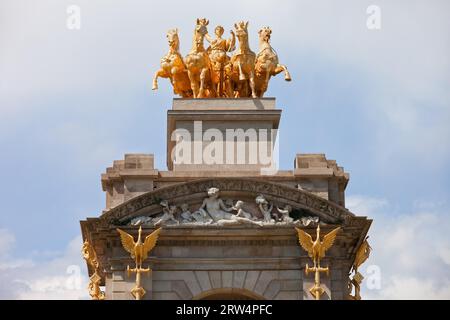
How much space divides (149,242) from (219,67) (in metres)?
11.6

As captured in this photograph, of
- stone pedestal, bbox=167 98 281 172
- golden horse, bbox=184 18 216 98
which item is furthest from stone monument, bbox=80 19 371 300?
golden horse, bbox=184 18 216 98

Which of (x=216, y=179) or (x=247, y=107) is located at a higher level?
(x=247, y=107)

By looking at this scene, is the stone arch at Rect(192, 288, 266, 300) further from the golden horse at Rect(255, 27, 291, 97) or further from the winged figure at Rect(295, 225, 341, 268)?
the golden horse at Rect(255, 27, 291, 97)

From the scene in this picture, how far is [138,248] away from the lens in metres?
50.7

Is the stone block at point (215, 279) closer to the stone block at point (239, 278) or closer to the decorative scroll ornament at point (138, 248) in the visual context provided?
the stone block at point (239, 278)

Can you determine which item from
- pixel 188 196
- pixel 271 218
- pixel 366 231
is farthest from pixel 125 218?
pixel 366 231

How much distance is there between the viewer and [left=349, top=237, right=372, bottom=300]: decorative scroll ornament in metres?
53.3

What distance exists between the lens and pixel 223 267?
51.6 m

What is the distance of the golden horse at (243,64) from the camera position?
58.5m

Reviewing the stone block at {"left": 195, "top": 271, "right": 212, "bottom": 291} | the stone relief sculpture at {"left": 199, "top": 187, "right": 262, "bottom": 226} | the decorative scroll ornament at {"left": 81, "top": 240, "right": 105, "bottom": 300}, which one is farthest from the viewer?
the decorative scroll ornament at {"left": 81, "top": 240, "right": 105, "bottom": 300}

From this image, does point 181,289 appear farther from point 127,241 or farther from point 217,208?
point 217,208

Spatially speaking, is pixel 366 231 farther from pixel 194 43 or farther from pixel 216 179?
pixel 194 43

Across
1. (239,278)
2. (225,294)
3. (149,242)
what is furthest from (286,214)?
(149,242)

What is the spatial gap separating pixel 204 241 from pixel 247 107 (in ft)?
26.6
